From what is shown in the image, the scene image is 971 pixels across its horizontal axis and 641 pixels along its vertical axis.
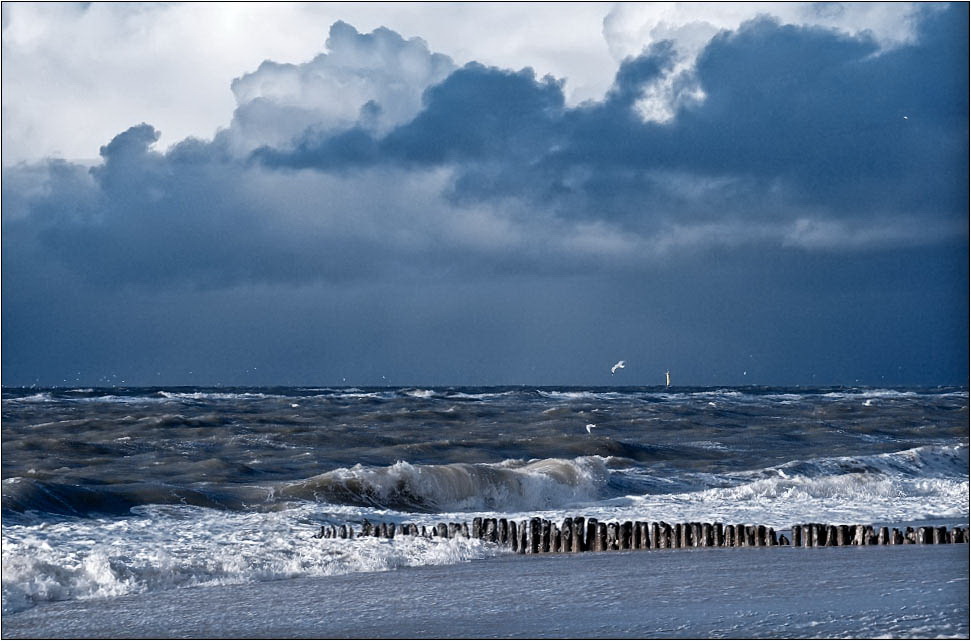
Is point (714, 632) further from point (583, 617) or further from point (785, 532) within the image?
point (785, 532)

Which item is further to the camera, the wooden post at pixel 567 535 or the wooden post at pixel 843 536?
the wooden post at pixel 567 535

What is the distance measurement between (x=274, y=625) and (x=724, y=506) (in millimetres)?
Result: 10579

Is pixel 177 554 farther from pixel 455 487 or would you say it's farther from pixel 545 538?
pixel 455 487

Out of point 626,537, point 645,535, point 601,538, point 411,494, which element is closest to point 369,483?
point 411,494

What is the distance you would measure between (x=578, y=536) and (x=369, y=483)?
662 cm

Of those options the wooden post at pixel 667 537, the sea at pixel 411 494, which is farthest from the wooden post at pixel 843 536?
the wooden post at pixel 667 537

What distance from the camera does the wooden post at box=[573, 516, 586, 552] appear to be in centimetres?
1213

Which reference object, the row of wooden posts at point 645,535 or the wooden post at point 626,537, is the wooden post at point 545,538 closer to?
the row of wooden posts at point 645,535

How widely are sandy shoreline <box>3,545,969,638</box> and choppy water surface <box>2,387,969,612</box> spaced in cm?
91

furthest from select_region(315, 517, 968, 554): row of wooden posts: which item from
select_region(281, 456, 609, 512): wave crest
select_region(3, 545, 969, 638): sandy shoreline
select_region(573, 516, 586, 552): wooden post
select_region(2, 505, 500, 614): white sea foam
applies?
select_region(281, 456, 609, 512): wave crest

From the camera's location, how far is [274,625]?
7.64 m

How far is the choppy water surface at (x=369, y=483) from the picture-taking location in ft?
35.9

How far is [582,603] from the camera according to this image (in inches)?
314

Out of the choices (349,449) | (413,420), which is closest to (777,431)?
(413,420)
